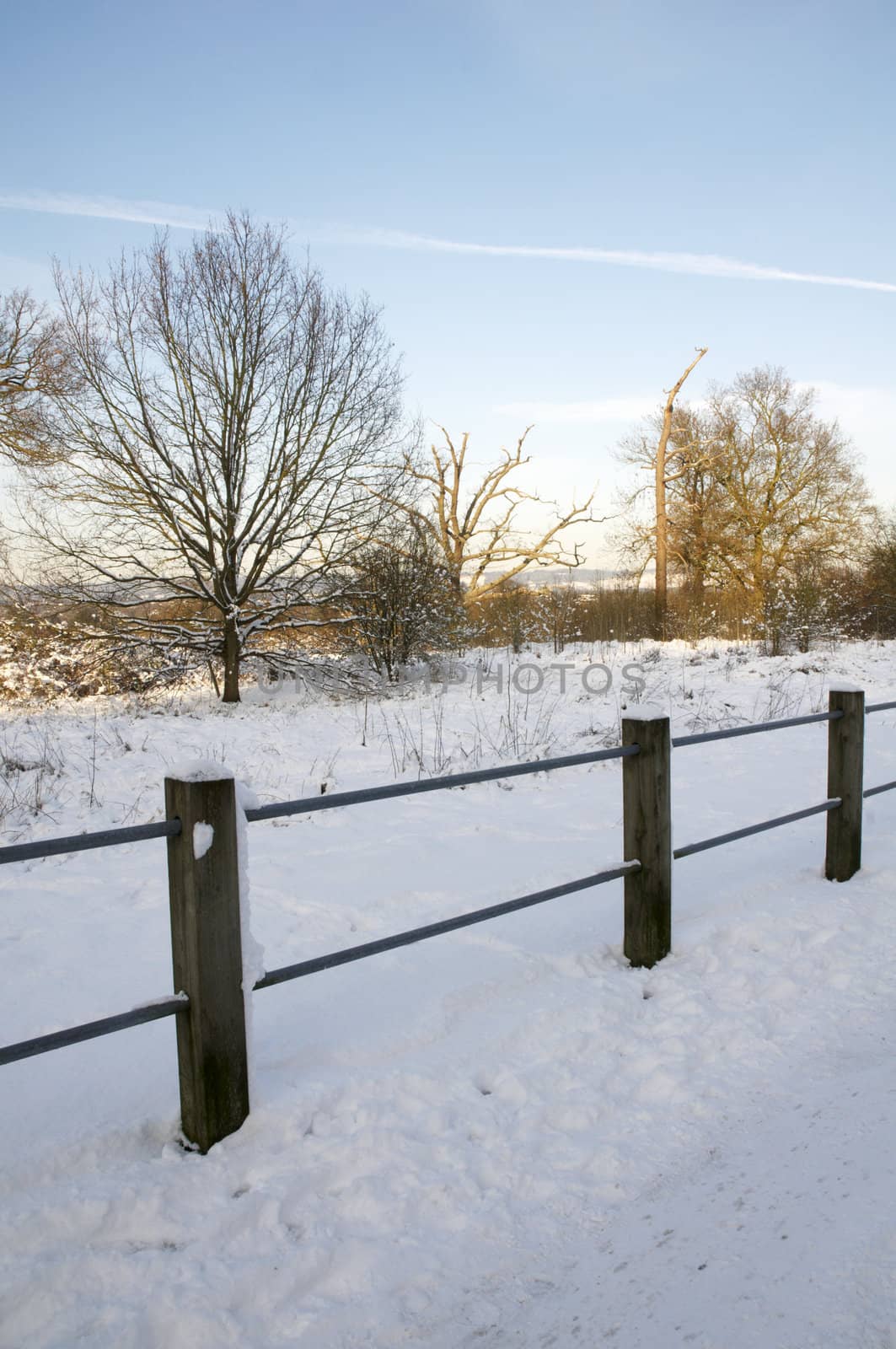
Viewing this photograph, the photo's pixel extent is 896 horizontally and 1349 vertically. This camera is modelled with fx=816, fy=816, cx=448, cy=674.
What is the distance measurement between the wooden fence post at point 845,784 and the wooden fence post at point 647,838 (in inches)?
64.6

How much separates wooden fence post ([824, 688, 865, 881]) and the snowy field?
209 mm

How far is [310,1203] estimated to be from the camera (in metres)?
2.29

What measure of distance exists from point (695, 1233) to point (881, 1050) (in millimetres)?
1311

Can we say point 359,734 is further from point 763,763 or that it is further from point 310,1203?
point 310,1203

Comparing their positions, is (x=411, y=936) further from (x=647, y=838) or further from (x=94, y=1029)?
(x=647, y=838)

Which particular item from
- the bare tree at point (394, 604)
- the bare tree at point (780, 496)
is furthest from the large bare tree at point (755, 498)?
the bare tree at point (394, 604)

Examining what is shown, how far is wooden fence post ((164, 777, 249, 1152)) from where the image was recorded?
2361 mm

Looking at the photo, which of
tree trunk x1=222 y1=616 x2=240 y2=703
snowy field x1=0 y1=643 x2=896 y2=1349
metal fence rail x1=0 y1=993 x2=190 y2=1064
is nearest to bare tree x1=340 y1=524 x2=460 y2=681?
tree trunk x1=222 y1=616 x2=240 y2=703

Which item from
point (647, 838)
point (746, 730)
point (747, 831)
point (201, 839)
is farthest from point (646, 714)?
point (201, 839)

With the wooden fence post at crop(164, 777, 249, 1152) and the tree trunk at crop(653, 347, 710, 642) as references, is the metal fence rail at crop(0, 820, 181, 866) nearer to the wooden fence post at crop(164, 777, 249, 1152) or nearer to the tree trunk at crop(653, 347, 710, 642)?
the wooden fence post at crop(164, 777, 249, 1152)

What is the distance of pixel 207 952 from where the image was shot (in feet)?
7.86

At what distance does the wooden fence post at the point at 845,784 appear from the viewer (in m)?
4.77

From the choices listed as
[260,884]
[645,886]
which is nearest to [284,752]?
[260,884]

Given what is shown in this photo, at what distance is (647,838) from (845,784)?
1857 mm
